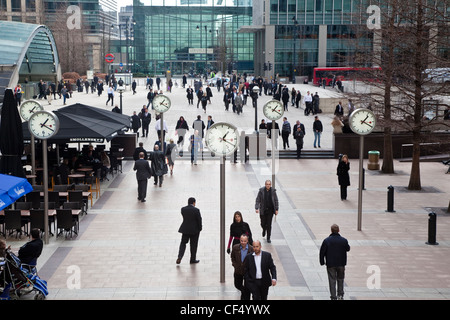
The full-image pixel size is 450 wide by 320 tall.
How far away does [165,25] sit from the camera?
371 ft

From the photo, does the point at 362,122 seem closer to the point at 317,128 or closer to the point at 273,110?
the point at 273,110

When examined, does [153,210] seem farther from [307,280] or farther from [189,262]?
[307,280]

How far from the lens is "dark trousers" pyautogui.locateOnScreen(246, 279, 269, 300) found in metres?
9.98

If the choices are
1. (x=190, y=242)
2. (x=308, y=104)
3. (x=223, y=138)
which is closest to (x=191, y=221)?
(x=190, y=242)

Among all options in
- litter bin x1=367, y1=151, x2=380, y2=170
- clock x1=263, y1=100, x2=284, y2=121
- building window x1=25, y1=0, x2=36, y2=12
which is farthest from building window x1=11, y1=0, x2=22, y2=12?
clock x1=263, y1=100, x2=284, y2=121

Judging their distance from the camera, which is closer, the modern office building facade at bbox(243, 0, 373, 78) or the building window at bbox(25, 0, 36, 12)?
the modern office building facade at bbox(243, 0, 373, 78)

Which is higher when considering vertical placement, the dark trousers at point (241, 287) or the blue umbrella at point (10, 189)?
the blue umbrella at point (10, 189)

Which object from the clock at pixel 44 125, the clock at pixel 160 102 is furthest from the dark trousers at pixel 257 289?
the clock at pixel 160 102

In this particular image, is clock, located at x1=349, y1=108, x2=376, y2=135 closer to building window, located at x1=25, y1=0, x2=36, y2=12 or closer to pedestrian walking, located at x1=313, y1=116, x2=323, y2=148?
pedestrian walking, located at x1=313, y1=116, x2=323, y2=148

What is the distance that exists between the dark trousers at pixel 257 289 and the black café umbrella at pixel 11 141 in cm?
917

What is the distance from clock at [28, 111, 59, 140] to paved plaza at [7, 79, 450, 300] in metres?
2.65

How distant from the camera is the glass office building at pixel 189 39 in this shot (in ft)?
371

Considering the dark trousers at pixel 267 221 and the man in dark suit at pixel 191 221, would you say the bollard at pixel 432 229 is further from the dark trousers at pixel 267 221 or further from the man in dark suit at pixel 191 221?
the man in dark suit at pixel 191 221
